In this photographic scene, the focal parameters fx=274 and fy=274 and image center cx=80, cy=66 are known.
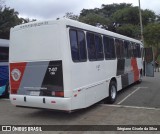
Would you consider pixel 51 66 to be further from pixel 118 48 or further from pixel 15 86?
pixel 118 48

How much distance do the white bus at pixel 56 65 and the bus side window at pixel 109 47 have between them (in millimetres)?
701

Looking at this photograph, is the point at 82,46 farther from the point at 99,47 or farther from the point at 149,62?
the point at 149,62

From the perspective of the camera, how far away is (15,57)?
8.83 metres

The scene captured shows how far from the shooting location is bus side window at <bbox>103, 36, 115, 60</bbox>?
34.8ft

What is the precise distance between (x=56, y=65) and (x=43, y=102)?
1.17 meters

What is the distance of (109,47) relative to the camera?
11.0 meters

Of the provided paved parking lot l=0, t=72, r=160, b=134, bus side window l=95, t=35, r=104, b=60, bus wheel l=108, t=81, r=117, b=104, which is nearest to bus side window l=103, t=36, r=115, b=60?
bus side window l=95, t=35, r=104, b=60

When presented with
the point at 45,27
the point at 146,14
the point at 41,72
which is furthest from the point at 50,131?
the point at 146,14

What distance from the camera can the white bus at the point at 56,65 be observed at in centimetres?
781

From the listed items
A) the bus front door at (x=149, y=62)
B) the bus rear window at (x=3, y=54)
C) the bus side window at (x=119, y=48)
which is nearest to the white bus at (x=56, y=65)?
the bus side window at (x=119, y=48)

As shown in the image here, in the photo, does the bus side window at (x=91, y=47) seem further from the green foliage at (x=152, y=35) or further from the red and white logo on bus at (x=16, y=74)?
the green foliage at (x=152, y=35)

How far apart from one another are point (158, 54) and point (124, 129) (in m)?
36.7

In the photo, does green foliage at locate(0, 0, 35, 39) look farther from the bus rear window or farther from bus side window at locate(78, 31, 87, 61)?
bus side window at locate(78, 31, 87, 61)

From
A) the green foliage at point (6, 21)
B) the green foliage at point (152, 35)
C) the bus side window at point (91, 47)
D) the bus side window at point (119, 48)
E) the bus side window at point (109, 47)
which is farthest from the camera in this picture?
A: the green foliage at point (152, 35)
